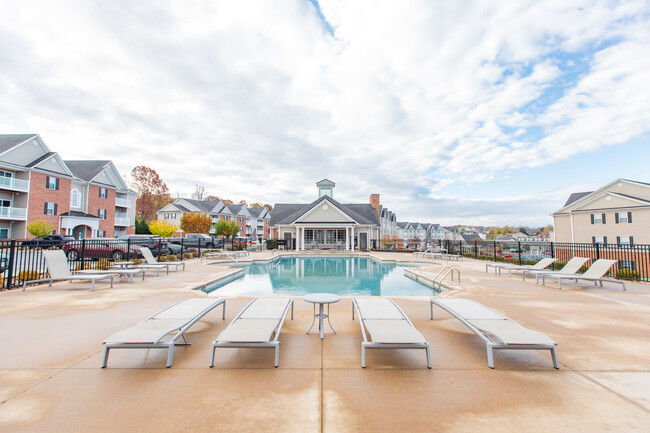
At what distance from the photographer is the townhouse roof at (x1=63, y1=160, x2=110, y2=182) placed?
31438 mm

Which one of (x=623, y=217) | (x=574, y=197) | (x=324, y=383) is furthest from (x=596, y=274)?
(x=574, y=197)

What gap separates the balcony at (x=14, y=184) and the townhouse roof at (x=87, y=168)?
6092 millimetres

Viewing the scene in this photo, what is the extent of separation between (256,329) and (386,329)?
1.66 meters

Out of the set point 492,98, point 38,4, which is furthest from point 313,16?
point 492,98

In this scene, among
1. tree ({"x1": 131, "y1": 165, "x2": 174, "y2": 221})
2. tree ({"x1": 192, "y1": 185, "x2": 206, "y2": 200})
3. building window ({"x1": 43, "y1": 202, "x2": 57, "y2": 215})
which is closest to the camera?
building window ({"x1": 43, "y1": 202, "x2": 57, "y2": 215})

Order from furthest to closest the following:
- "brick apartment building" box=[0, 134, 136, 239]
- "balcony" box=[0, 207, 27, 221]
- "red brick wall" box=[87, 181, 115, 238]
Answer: "red brick wall" box=[87, 181, 115, 238] → "brick apartment building" box=[0, 134, 136, 239] → "balcony" box=[0, 207, 27, 221]

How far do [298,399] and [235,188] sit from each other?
193 ft

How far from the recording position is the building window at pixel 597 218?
83.2 feet

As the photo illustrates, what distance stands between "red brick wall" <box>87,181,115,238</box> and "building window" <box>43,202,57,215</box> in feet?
13.1

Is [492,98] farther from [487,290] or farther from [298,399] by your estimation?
[298,399]

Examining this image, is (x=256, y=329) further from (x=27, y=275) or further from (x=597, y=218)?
(x=597, y=218)

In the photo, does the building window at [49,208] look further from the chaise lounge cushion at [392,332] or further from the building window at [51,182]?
the chaise lounge cushion at [392,332]

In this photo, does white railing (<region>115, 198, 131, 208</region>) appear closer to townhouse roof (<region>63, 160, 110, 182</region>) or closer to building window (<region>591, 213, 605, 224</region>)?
townhouse roof (<region>63, 160, 110, 182</region>)

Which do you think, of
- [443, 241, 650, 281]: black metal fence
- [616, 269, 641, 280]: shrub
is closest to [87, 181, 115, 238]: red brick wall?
[443, 241, 650, 281]: black metal fence
